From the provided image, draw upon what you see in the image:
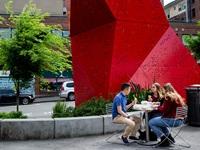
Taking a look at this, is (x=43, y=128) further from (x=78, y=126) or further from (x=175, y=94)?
(x=175, y=94)

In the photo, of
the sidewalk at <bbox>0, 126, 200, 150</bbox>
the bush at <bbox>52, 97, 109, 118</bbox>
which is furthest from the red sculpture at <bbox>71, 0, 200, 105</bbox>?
the sidewalk at <bbox>0, 126, 200, 150</bbox>

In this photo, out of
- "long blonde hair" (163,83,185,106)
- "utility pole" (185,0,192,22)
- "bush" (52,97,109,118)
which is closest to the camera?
"long blonde hair" (163,83,185,106)

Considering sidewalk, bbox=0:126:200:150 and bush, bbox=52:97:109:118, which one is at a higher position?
bush, bbox=52:97:109:118

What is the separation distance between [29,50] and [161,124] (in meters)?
6.99

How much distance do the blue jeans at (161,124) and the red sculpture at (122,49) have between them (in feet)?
13.3

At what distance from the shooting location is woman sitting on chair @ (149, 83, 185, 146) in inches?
363

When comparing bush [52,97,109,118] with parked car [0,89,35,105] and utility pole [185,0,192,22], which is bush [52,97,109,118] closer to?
parked car [0,89,35,105]

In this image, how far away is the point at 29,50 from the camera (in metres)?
15.0

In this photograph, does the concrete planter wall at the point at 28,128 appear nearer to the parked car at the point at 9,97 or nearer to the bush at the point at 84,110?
the bush at the point at 84,110

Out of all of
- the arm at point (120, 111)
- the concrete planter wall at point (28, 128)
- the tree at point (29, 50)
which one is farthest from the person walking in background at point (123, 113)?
the tree at point (29, 50)

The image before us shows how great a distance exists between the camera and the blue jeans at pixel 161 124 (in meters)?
9.32

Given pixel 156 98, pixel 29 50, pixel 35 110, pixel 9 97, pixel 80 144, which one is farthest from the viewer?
pixel 9 97

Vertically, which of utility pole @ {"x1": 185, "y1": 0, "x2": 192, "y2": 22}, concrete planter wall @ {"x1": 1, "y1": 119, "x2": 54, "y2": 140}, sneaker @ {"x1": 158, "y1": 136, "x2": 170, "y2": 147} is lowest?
sneaker @ {"x1": 158, "y1": 136, "x2": 170, "y2": 147}

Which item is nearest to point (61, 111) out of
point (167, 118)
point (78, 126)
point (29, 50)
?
point (78, 126)
